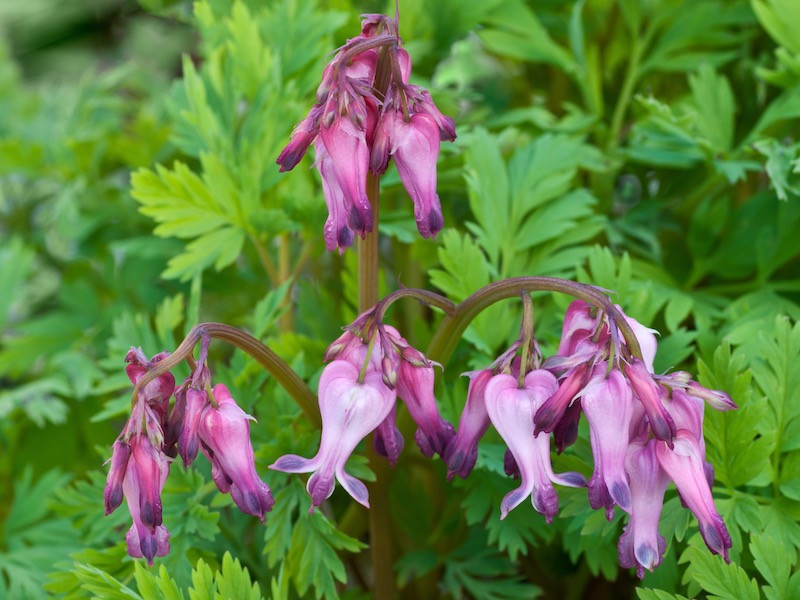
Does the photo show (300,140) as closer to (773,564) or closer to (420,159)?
(420,159)

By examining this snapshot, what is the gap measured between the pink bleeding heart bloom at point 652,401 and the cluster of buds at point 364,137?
207mm

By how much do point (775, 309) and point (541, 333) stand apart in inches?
12.7

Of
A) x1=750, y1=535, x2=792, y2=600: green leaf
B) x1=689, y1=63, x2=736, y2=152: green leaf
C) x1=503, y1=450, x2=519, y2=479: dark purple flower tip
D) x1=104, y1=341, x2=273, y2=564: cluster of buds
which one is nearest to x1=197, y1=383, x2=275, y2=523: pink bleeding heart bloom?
x1=104, y1=341, x2=273, y2=564: cluster of buds

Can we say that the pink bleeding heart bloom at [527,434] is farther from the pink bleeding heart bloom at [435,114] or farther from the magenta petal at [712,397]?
the pink bleeding heart bloom at [435,114]

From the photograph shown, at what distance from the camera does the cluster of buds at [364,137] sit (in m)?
→ 0.73

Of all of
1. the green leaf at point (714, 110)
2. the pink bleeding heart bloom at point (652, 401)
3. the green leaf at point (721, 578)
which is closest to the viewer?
the pink bleeding heart bloom at point (652, 401)

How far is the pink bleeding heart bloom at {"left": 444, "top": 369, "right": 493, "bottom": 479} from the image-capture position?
29.9 inches

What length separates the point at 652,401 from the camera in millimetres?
671

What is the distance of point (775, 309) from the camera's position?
44.1 inches

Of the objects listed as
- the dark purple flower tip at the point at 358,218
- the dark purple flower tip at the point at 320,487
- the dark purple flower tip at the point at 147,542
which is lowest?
the dark purple flower tip at the point at 147,542

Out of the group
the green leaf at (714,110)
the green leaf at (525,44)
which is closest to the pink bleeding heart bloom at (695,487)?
the green leaf at (714,110)

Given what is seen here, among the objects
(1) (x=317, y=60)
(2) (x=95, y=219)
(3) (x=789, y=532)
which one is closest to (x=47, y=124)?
(2) (x=95, y=219)

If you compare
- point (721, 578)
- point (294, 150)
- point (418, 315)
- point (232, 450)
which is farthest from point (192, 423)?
point (418, 315)

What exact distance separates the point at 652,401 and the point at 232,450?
347 millimetres
